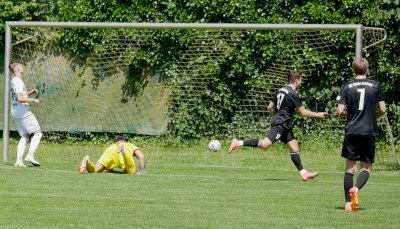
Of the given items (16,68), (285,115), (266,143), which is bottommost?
(266,143)

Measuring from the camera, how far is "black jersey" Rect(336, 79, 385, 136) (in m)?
10.2

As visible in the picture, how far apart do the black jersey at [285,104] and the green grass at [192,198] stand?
882mm

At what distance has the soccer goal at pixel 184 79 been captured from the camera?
18.1m

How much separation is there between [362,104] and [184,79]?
827 cm

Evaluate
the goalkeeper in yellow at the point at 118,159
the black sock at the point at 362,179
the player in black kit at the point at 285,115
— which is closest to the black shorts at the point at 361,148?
the black sock at the point at 362,179

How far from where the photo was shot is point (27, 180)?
1294 centimetres

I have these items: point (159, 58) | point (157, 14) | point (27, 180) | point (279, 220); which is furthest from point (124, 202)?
point (157, 14)

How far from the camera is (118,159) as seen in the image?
14.5 meters

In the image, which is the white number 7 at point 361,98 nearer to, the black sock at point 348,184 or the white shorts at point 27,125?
the black sock at point 348,184

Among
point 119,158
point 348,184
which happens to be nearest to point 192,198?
point 348,184

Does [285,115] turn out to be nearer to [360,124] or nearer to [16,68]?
[360,124]

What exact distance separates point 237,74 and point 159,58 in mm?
1646

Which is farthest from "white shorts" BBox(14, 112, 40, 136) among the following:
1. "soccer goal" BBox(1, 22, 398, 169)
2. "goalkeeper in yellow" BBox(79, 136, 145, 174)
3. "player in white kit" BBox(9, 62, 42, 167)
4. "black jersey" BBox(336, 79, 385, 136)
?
"black jersey" BBox(336, 79, 385, 136)

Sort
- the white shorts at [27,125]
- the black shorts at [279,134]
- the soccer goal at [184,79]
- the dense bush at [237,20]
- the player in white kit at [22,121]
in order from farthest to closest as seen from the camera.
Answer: the dense bush at [237,20] → the soccer goal at [184,79] → the white shorts at [27,125] → the player in white kit at [22,121] → the black shorts at [279,134]
